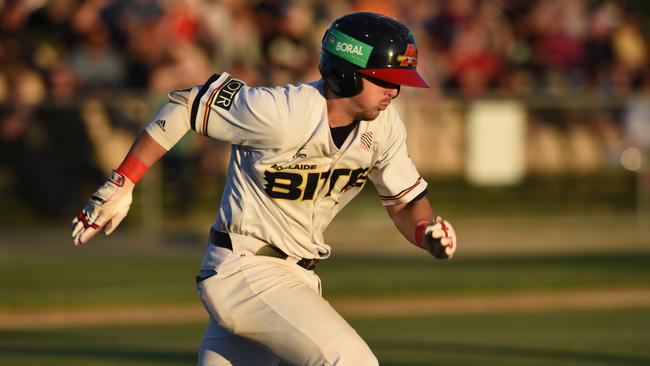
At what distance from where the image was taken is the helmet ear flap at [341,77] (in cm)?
598

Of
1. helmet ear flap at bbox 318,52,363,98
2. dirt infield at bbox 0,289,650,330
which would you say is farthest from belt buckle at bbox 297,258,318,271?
dirt infield at bbox 0,289,650,330

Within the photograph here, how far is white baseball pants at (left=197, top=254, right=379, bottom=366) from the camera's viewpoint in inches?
221

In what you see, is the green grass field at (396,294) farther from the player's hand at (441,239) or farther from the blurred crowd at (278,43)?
the player's hand at (441,239)

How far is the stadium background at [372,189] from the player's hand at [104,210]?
476 cm

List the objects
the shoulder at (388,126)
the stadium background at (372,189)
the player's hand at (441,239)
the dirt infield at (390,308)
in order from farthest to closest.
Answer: the dirt infield at (390,308) < the stadium background at (372,189) < the shoulder at (388,126) < the player's hand at (441,239)

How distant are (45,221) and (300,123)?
13.0 m

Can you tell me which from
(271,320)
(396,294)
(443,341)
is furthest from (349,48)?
(396,294)

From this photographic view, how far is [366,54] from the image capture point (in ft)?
19.5

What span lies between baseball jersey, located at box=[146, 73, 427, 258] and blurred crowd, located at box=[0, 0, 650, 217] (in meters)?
12.2

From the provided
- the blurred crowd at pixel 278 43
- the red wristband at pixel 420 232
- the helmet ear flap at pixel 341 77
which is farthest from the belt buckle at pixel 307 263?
the blurred crowd at pixel 278 43

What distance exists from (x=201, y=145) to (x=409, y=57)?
1298 centimetres

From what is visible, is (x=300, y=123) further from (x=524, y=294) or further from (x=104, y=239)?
(x=104, y=239)

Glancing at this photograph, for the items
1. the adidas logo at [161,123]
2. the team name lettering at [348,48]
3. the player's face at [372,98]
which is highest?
the team name lettering at [348,48]

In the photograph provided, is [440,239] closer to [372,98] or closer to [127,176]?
[372,98]
